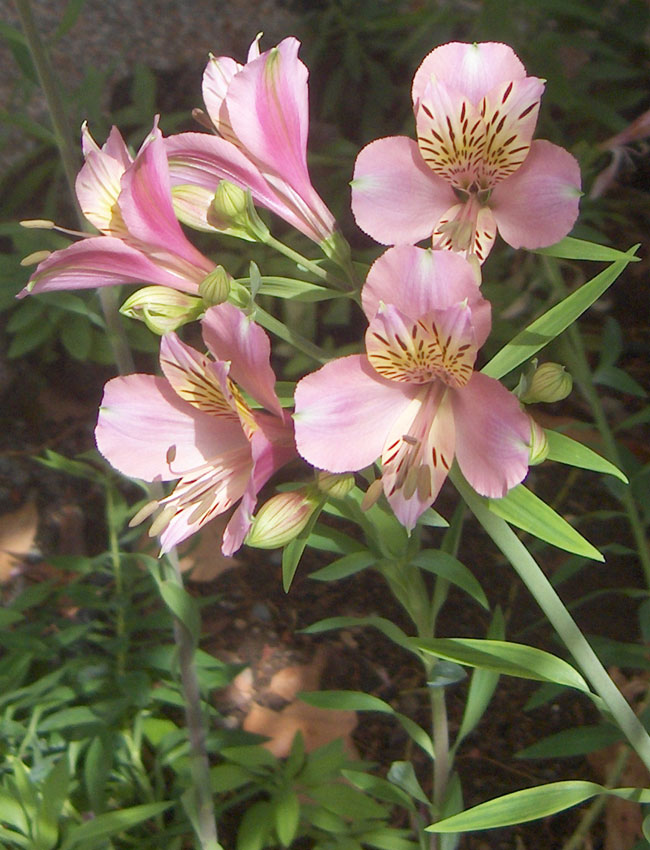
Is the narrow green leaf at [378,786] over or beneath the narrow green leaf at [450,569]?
beneath

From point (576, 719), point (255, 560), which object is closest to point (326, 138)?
point (255, 560)

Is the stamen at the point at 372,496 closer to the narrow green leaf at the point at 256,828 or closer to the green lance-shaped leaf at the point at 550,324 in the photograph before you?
the green lance-shaped leaf at the point at 550,324

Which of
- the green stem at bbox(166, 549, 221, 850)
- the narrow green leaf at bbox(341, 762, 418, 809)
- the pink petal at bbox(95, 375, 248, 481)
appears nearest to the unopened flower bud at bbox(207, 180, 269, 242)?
the pink petal at bbox(95, 375, 248, 481)

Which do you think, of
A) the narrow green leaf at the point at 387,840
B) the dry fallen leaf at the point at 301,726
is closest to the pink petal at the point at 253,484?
the narrow green leaf at the point at 387,840

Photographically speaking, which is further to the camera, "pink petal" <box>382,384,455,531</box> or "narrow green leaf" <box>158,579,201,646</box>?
"narrow green leaf" <box>158,579,201,646</box>

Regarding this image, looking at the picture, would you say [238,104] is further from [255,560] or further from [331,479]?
[255,560]

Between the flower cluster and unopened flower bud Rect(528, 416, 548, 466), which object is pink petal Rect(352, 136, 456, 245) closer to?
the flower cluster
